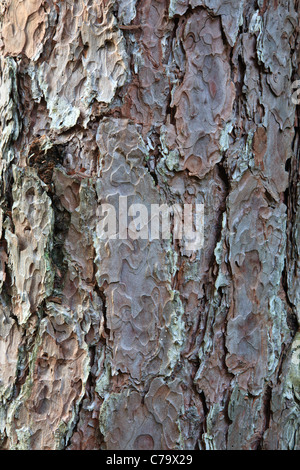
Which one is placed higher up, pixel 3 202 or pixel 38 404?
pixel 3 202

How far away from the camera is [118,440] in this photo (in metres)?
0.87

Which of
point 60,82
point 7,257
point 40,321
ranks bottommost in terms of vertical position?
point 40,321

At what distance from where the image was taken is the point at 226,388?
3.03 ft

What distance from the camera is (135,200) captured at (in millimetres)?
858

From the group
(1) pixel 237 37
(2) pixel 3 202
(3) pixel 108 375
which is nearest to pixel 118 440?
(3) pixel 108 375

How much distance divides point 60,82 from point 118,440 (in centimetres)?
70

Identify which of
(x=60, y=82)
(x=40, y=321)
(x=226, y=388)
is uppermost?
(x=60, y=82)

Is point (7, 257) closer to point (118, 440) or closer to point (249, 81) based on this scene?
point (118, 440)

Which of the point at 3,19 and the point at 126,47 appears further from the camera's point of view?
the point at 3,19

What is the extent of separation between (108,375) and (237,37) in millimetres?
709

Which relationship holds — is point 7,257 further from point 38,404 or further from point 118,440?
point 118,440

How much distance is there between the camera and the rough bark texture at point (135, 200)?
86 cm

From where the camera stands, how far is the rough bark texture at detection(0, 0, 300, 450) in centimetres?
86
